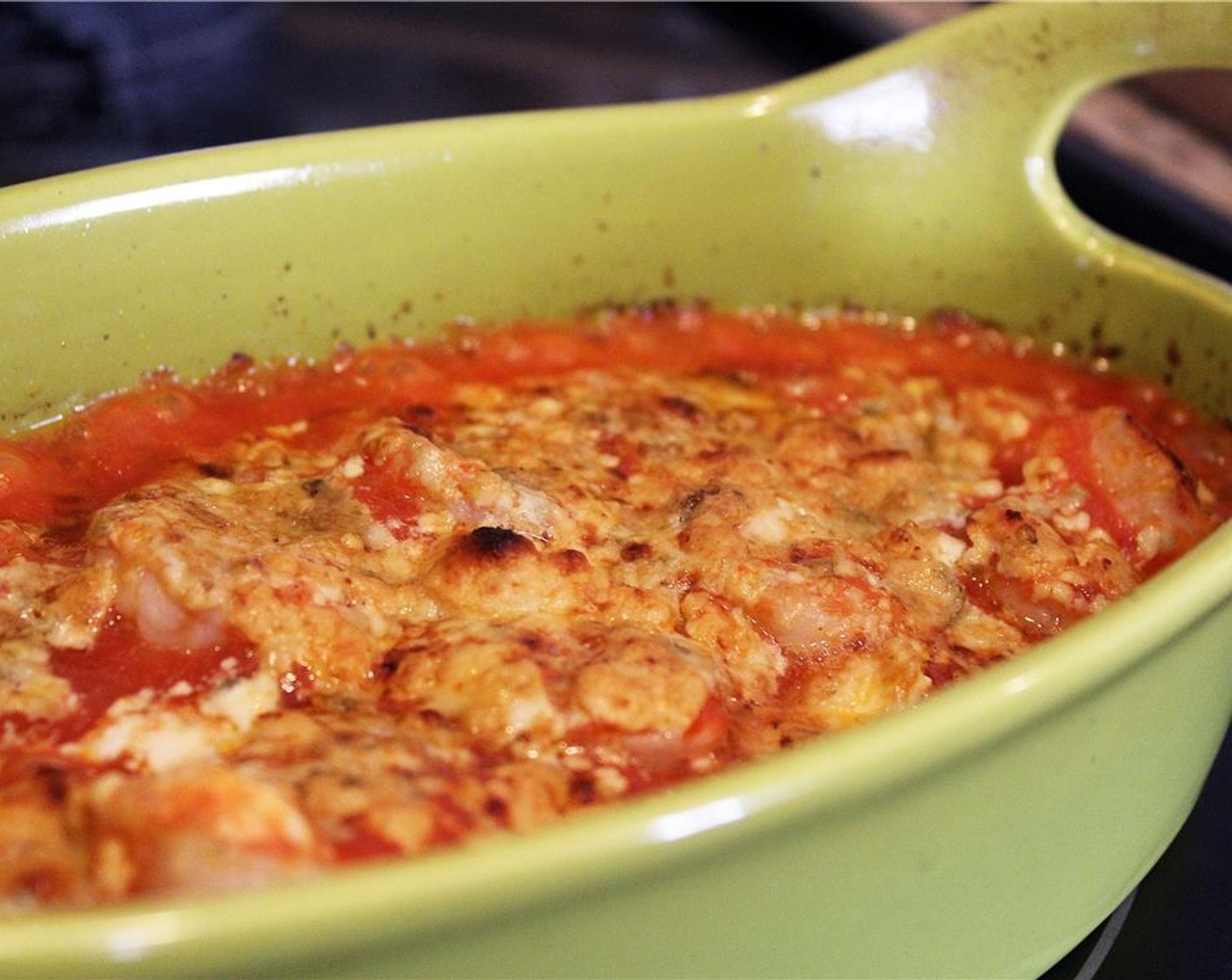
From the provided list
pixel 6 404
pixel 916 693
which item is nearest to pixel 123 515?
pixel 6 404

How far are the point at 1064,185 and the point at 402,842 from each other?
4.43 feet

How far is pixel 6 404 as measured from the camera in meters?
1.24

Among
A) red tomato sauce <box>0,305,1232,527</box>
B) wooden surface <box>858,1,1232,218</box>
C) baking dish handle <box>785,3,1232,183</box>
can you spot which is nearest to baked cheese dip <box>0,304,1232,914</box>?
red tomato sauce <box>0,305,1232,527</box>

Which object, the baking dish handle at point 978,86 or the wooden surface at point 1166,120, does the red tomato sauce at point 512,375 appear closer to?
the baking dish handle at point 978,86

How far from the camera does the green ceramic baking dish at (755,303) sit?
0.64 metres

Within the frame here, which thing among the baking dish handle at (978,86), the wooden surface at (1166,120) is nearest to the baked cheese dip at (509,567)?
the baking dish handle at (978,86)

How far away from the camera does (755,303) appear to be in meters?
1.58

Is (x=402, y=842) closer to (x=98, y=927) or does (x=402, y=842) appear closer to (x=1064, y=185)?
(x=98, y=927)

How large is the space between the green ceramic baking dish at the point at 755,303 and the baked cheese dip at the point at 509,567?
7 cm

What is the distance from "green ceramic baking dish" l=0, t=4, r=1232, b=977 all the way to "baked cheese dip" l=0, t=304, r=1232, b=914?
66mm

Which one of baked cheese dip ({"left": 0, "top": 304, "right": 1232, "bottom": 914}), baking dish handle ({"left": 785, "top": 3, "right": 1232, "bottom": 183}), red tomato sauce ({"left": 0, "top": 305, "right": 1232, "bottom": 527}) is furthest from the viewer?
baking dish handle ({"left": 785, "top": 3, "right": 1232, "bottom": 183})

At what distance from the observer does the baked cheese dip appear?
0.82 meters

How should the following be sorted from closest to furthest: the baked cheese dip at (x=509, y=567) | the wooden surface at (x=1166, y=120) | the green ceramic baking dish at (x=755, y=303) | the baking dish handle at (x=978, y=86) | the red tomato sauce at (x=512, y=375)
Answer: the green ceramic baking dish at (x=755, y=303) → the baked cheese dip at (x=509, y=567) → the red tomato sauce at (x=512, y=375) → the baking dish handle at (x=978, y=86) → the wooden surface at (x=1166, y=120)

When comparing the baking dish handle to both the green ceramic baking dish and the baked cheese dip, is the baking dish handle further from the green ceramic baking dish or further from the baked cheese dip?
the baked cheese dip
